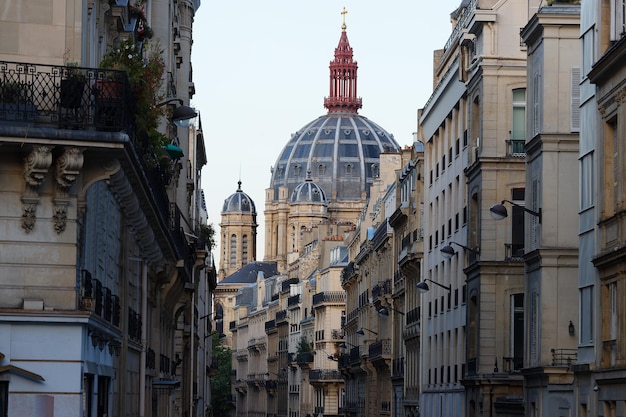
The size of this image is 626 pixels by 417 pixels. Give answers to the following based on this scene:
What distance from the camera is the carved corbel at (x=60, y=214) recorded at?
22609 millimetres

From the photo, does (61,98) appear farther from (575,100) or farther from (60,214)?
(575,100)

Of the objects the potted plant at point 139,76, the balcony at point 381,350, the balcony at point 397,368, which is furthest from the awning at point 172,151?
the balcony at point 381,350

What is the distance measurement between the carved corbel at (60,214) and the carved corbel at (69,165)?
28 cm

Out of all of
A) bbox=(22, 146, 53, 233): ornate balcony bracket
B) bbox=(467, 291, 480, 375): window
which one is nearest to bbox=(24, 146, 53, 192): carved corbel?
bbox=(22, 146, 53, 233): ornate balcony bracket

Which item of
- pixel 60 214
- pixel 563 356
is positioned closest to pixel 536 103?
pixel 563 356

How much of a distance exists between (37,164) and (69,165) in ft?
1.45

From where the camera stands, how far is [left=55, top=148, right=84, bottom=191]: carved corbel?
72.9 ft

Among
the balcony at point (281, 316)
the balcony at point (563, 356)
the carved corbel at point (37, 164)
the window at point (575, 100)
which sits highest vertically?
the window at point (575, 100)

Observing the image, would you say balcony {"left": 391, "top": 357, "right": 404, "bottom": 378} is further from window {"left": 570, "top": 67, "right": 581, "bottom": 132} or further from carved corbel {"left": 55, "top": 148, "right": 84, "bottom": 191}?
carved corbel {"left": 55, "top": 148, "right": 84, "bottom": 191}

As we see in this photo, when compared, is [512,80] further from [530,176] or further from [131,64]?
[131,64]

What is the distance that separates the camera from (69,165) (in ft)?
73.0

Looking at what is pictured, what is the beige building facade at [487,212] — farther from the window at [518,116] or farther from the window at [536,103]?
the window at [536,103]

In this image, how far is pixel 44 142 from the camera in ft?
72.0

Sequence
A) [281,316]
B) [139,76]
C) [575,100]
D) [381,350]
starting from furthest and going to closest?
[281,316]
[381,350]
[575,100]
[139,76]
